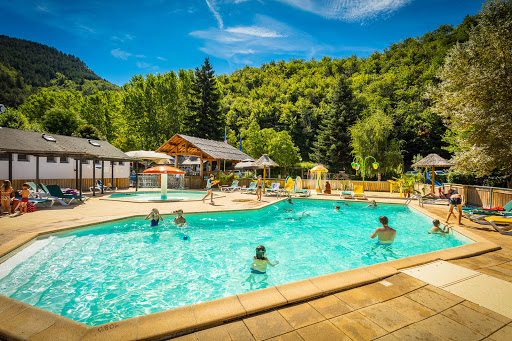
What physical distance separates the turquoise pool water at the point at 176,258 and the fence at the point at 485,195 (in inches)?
136

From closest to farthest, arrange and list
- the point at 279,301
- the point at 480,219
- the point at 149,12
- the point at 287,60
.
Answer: the point at 279,301, the point at 480,219, the point at 149,12, the point at 287,60

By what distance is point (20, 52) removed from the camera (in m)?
80.7

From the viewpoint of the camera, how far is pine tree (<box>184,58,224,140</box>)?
3719 cm

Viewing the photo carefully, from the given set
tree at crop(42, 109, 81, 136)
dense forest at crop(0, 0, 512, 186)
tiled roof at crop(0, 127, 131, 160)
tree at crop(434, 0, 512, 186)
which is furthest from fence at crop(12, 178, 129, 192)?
tree at crop(434, 0, 512, 186)

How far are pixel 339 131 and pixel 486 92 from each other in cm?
2590

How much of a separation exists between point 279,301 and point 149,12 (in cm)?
2023

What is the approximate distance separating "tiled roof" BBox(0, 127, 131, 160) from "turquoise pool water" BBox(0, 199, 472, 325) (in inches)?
286

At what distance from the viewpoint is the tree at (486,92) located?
989cm

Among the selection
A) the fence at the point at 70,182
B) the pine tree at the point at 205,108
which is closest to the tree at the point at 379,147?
the pine tree at the point at 205,108

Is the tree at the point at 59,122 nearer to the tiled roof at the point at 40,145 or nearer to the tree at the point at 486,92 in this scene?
the tiled roof at the point at 40,145

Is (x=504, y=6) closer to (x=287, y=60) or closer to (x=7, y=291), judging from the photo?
(x=7, y=291)

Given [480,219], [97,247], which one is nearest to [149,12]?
[97,247]

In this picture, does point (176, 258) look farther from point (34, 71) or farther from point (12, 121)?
point (34, 71)

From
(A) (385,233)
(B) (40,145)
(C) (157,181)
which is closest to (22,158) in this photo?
(B) (40,145)
